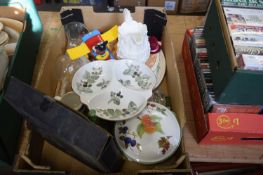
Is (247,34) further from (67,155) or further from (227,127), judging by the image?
(67,155)

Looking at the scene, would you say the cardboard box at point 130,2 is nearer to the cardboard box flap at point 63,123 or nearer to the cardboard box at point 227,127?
Answer: the cardboard box at point 227,127

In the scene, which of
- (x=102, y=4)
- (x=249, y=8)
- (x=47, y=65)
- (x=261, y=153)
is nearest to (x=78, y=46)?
(x=47, y=65)

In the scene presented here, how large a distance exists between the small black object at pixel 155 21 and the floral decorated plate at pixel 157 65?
0.08 metres

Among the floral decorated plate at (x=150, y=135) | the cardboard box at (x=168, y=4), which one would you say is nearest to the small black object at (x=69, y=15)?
the cardboard box at (x=168, y=4)

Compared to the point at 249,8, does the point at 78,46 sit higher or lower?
lower

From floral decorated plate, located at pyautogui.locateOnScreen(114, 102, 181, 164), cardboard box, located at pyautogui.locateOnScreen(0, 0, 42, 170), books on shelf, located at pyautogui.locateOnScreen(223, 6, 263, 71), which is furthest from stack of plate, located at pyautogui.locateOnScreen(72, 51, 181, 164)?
books on shelf, located at pyautogui.locateOnScreen(223, 6, 263, 71)

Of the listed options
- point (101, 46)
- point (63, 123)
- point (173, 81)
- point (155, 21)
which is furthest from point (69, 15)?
point (63, 123)

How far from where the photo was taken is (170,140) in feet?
2.24

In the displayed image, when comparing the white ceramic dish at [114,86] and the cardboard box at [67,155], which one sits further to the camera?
the white ceramic dish at [114,86]

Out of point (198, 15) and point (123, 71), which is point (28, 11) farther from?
point (198, 15)

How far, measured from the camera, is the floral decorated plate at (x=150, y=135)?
66 centimetres

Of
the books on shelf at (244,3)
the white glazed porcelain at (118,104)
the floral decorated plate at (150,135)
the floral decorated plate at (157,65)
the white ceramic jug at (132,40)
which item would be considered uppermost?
the books on shelf at (244,3)

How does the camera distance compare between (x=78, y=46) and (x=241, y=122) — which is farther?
(x=78, y=46)

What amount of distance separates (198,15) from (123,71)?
44 cm
